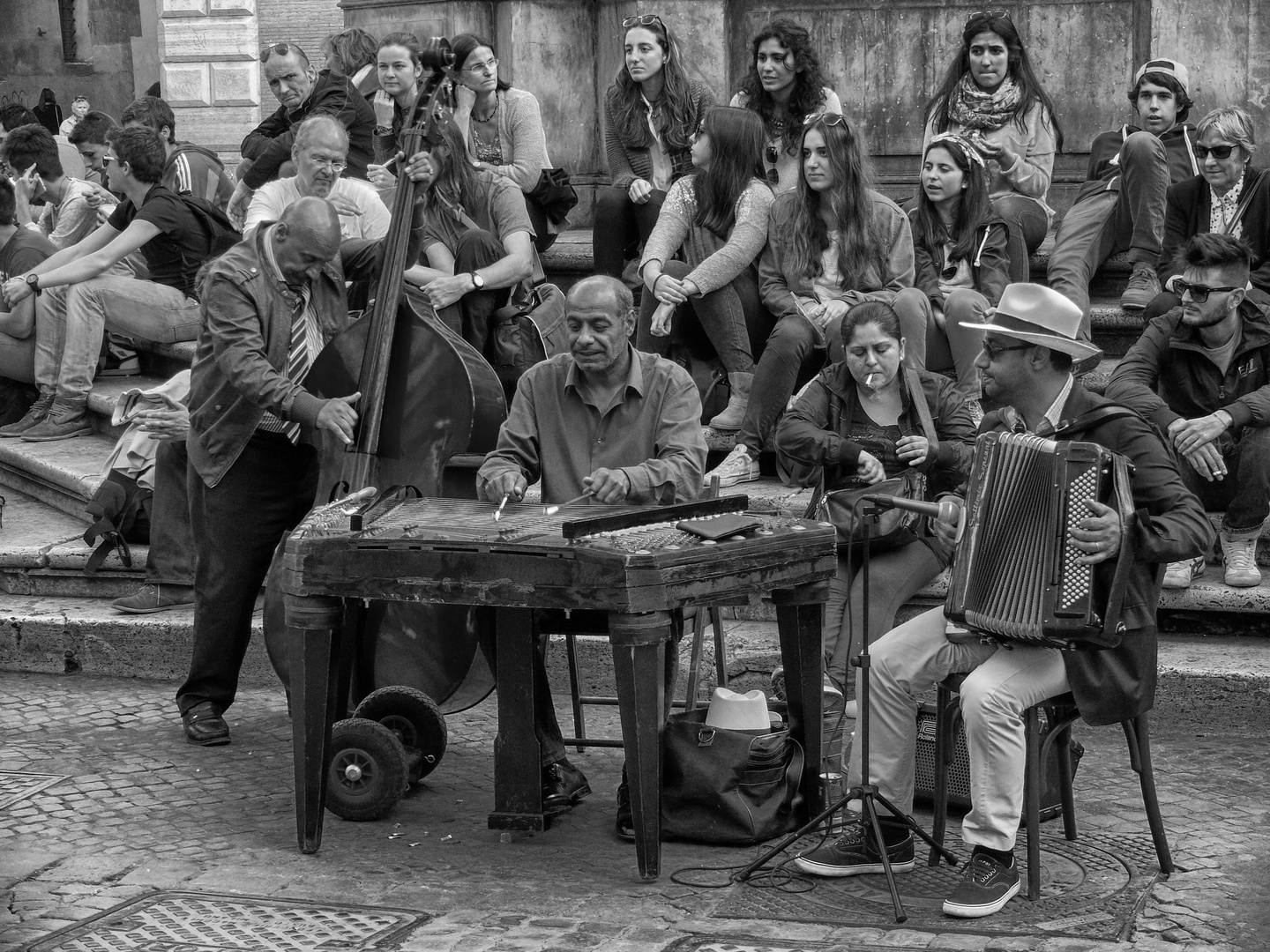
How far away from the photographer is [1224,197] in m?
7.73

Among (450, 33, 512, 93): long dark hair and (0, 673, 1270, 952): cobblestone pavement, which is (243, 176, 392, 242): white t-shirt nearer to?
(450, 33, 512, 93): long dark hair

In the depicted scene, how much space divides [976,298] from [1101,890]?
3.10 meters

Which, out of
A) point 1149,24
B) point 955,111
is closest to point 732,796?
point 955,111

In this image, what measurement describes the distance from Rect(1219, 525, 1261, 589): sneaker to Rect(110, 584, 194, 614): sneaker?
4.15m

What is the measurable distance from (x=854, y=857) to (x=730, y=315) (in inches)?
131

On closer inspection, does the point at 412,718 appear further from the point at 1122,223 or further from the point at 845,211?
the point at 1122,223

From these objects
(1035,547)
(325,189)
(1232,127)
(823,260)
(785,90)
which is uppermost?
(785,90)

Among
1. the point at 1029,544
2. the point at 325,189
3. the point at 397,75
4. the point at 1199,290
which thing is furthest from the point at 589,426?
the point at 397,75

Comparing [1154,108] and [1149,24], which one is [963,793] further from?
[1149,24]

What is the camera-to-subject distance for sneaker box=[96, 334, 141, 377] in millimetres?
9867

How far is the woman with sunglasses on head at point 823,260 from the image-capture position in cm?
730

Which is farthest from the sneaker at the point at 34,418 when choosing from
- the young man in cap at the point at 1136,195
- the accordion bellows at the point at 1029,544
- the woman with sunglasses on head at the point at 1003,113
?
the accordion bellows at the point at 1029,544

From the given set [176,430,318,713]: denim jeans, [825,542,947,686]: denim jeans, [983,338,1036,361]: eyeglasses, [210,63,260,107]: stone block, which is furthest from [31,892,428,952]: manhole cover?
[210,63,260,107]: stone block

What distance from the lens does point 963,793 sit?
18.0 ft
